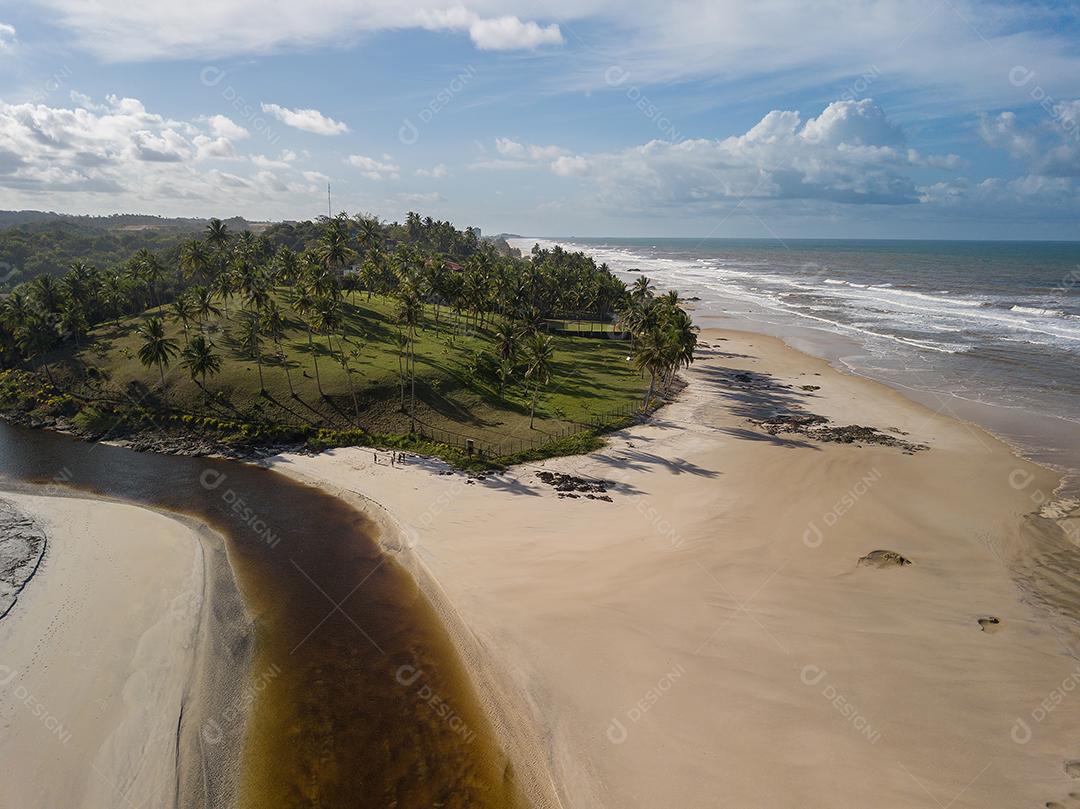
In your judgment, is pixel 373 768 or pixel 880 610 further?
pixel 880 610

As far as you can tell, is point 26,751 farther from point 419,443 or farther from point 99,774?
point 419,443

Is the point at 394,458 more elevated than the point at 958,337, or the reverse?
the point at 958,337

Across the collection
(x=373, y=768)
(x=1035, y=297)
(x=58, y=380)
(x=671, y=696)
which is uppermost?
(x=1035, y=297)

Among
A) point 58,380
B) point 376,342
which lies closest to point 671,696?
point 376,342
